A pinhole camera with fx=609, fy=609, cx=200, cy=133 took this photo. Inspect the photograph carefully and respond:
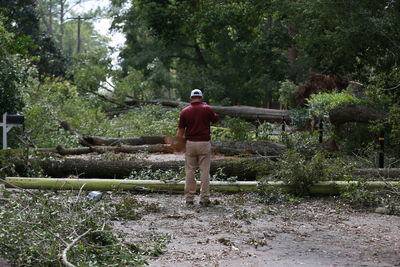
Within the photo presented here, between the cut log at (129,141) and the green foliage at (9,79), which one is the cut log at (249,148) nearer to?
the cut log at (129,141)

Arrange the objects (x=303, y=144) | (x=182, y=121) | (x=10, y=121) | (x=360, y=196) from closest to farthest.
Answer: (x=360, y=196), (x=182, y=121), (x=303, y=144), (x=10, y=121)

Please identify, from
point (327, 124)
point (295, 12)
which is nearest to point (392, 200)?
point (327, 124)

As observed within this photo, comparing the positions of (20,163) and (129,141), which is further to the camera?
(129,141)

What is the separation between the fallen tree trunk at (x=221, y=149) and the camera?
1337cm

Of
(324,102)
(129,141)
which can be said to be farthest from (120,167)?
(324,102)

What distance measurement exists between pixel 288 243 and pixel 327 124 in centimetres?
1056

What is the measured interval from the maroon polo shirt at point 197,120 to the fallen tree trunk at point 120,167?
5.96 ft

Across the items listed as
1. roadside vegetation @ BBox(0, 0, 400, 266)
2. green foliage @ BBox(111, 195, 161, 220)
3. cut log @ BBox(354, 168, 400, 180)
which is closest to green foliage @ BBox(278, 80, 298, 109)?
roadside vegetation @ BBox(0, 0, 400, 266)

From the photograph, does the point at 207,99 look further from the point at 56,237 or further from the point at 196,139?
the point at 56,237

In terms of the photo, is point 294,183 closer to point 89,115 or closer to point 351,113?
point 351,113

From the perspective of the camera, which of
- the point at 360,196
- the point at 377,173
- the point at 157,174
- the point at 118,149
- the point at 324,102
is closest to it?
the point at 360,196

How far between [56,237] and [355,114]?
1029 cm

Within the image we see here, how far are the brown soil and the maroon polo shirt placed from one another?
3.67 feet

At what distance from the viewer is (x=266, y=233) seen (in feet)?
25.2
